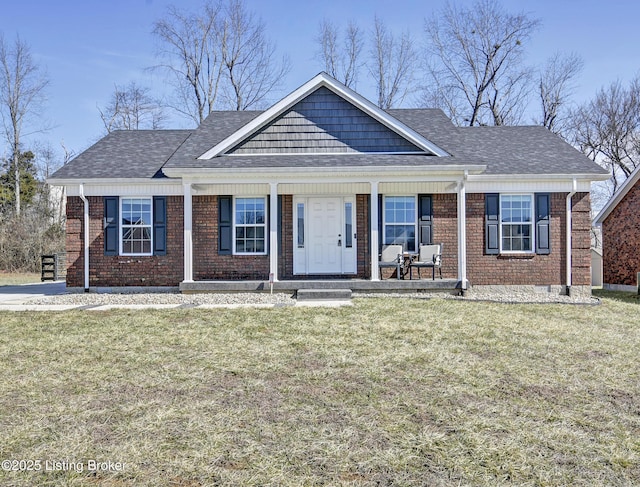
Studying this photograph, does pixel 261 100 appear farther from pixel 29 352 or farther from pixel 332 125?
pixel 29 352

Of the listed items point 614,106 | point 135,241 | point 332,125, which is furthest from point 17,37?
point 614,106

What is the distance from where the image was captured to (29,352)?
586cm

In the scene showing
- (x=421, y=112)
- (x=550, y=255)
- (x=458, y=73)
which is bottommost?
(x=550, y=255)

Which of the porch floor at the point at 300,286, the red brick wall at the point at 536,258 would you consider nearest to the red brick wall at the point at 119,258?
the porch floor at the point at 300,286

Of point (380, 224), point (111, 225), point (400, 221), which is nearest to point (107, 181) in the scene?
point (111, 225)

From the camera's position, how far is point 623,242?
15.4m

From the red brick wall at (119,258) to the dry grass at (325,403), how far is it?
4.79 metres

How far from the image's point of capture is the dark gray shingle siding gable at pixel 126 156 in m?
12.2

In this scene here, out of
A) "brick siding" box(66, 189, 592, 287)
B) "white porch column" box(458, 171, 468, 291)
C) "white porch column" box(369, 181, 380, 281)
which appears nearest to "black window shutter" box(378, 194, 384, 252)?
"brick siding" box(66, 189, 592, 287)

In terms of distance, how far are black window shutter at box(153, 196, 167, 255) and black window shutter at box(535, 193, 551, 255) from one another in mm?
9876

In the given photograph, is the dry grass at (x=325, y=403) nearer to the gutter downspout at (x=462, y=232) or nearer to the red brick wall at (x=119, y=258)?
the gutter downspout at (x=462, y=232)

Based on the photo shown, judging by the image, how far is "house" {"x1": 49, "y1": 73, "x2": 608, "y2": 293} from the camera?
11.9 m

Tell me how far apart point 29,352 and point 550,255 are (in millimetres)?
11675

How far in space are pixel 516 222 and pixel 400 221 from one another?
10.0ft
